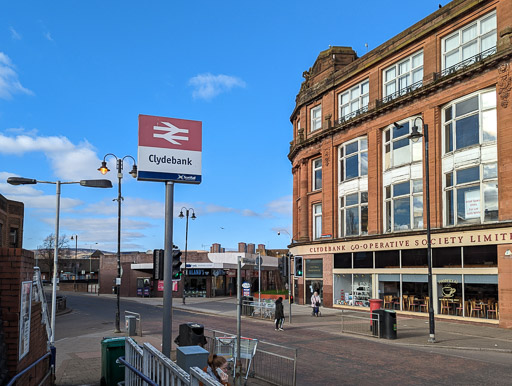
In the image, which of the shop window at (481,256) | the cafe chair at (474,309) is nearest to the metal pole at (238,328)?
the shop window at (481,256)

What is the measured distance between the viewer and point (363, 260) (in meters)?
34.2

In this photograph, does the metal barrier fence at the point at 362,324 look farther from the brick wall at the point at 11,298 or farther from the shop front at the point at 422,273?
the brick wall at the point at 11,298

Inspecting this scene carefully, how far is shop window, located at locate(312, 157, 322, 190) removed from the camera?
40969 millimetres

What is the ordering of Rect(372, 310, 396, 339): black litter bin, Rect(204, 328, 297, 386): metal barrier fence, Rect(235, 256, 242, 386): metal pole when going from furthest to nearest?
Rect(372, 310, 396, 339): black litter bin → Rect(204, 328, 297, 386): metal barrier fence → Rect(235, 256, 242, 386): metal pole

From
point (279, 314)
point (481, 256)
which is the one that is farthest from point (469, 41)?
point (279, 314)

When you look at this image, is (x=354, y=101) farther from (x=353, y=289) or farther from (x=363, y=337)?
(x=363, y=337)

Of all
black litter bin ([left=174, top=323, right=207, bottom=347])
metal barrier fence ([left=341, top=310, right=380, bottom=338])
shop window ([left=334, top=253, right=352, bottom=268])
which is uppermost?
shop window ([left=334, top=253, right=352, bottom=268])

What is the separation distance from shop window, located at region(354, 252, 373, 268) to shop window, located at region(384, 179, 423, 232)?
2.37 metres

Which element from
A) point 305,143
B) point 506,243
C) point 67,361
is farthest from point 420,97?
point 67,361

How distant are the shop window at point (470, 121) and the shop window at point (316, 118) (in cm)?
1351

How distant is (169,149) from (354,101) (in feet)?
96.7

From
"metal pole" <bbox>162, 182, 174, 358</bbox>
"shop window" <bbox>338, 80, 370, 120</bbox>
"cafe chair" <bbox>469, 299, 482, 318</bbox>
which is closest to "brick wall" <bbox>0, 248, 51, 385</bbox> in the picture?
"metal pole" <bbox>162, 182, 174, 358</bbox>

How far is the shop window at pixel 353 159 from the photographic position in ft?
116

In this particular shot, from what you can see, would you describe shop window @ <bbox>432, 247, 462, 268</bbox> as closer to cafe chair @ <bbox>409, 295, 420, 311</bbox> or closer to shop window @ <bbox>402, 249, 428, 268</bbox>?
shop window @ <bbox>402, 249, 428, 268</bbox>
